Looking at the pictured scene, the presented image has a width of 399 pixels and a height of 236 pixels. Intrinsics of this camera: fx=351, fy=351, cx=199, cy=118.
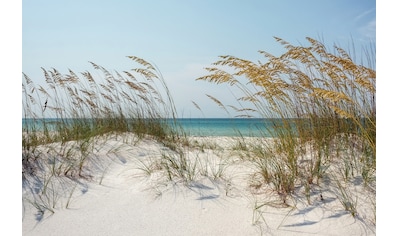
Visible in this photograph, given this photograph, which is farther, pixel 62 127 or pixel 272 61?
pixel 62 127

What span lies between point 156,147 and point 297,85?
1628mm

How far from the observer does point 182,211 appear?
8.07ft

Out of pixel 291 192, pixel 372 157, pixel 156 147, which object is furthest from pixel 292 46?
pixel 156 147

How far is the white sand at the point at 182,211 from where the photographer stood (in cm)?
226

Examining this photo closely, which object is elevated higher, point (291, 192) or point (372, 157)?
point (372, 157)

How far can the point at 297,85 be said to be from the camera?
10.7 feet

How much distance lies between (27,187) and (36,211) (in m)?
0.33

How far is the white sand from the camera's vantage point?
2258mm

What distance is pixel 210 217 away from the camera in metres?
2.38
